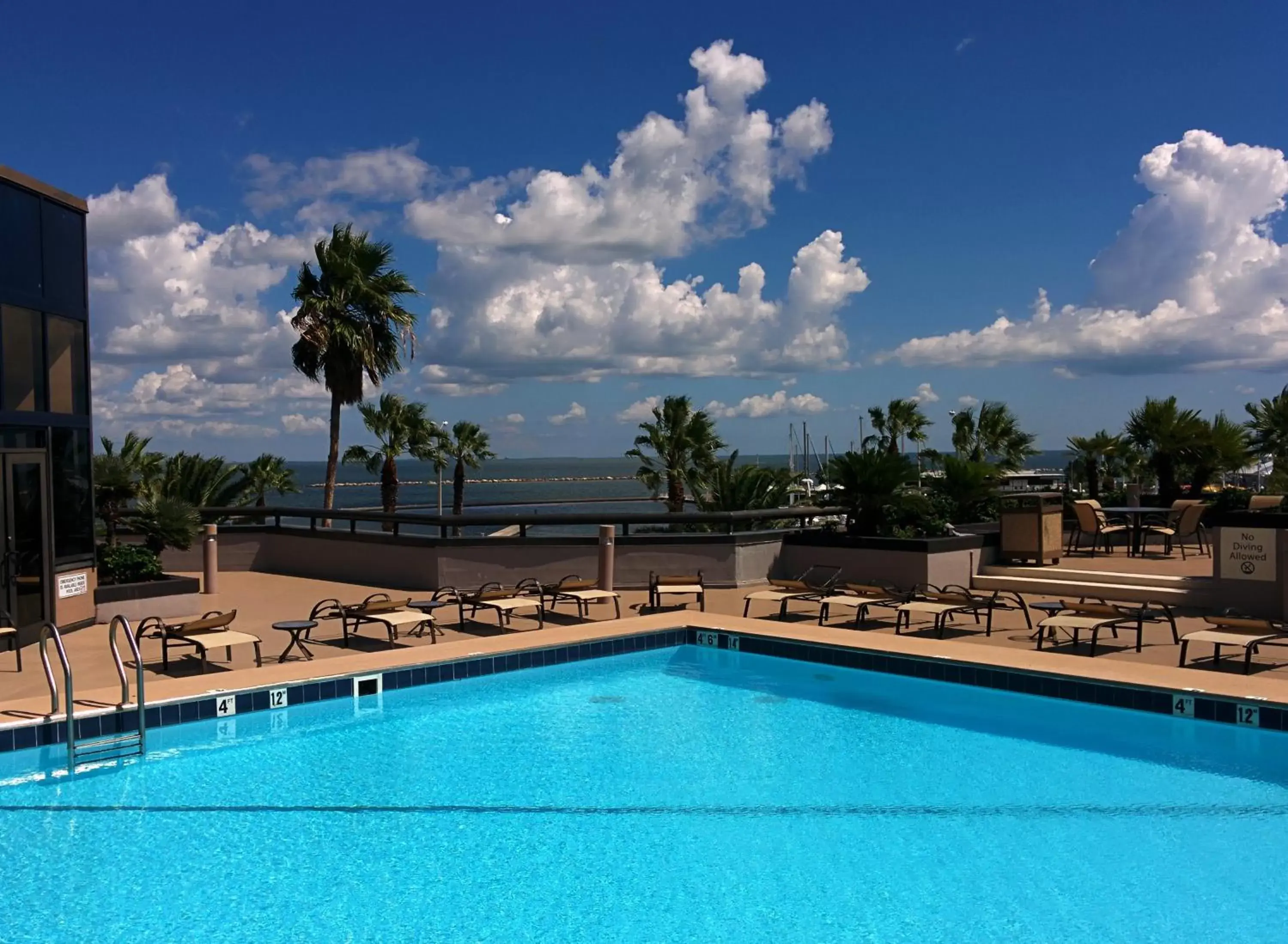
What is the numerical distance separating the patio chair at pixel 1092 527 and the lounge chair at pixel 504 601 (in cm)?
853

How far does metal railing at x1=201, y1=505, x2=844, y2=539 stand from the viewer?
14406 millimetres

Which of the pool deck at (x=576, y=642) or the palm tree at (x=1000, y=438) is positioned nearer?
the pool deck at (x=576, y=642)

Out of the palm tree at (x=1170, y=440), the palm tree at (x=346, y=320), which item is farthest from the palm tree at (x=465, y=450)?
the palm tree at (x=1170, y=440)

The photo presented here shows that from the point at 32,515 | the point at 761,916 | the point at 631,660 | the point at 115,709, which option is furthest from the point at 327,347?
the point at 761,916

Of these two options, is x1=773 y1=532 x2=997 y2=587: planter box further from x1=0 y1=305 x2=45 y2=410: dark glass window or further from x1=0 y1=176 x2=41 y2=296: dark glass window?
x1=0 y1=176 x2=41 y2=296: dark glass window

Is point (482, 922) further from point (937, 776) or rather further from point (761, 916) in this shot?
point (937, 776)

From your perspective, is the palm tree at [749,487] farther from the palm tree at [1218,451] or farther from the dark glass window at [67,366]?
the dark glass window at [67,366]

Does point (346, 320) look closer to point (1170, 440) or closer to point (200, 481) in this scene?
point (200, 481)

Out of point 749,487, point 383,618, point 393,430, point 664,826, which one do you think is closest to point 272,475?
point 393,430

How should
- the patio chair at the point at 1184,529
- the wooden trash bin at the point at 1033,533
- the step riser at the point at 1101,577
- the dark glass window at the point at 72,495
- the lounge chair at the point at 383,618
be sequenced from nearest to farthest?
the lounge chair at the point at 383,618, the dark glass window at the point at 72,495, the step riser at the point at 1101,577, the wooden trash bin at the point at 1033,533, the patio chair at the point at 1184,529

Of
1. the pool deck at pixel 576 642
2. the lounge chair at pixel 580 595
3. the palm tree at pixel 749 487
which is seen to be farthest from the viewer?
the palm tree at pixel 749 487

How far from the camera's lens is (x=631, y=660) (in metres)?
11.5

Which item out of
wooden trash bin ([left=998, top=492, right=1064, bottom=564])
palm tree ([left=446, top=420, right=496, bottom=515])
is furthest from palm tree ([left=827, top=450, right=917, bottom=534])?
palm tree ([left=446, top=420, right=496, bottom=515])

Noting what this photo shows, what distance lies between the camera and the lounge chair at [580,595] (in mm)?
12773
